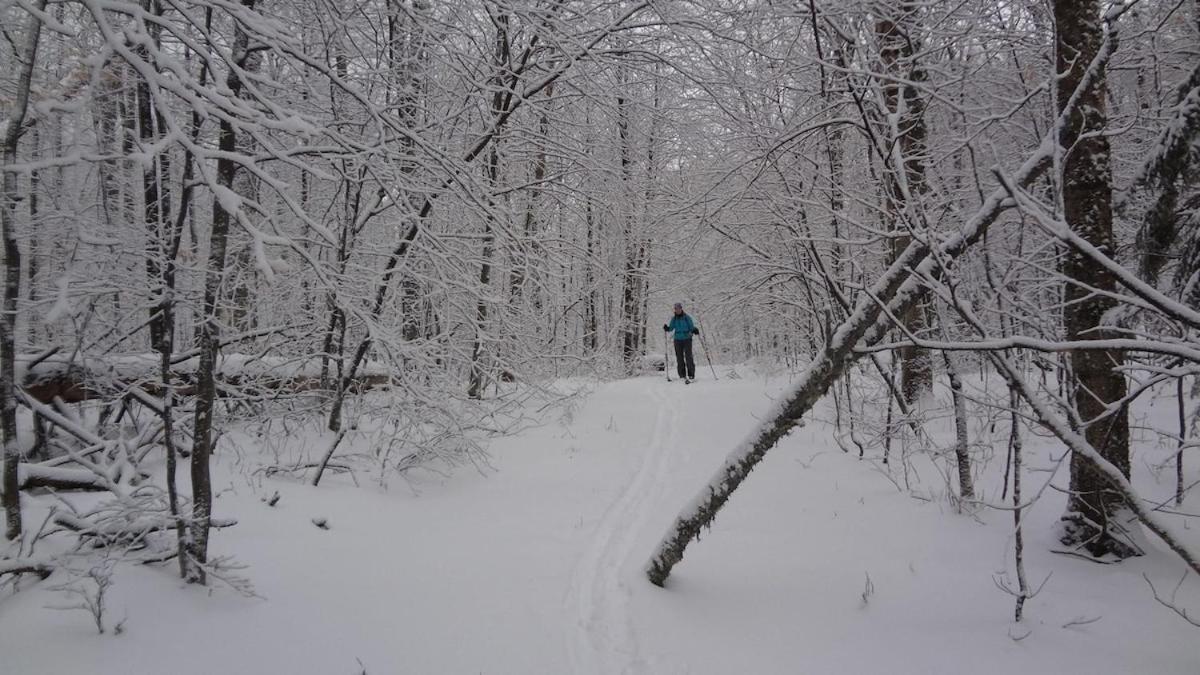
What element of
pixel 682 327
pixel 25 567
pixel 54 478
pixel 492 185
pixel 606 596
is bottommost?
pixel 606 596

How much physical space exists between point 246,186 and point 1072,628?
371 inches

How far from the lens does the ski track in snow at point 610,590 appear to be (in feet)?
11.5

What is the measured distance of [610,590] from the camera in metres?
4.36

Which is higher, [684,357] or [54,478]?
[684,357]

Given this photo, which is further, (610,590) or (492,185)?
(492,185)

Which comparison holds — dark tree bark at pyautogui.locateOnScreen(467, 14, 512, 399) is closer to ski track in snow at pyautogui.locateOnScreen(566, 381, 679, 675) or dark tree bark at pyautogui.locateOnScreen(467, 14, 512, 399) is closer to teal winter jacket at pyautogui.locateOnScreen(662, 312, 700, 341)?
ski track in snow at pyautogui.locateOnScreen(566, 381, 679, 675)

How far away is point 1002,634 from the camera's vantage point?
3633mm

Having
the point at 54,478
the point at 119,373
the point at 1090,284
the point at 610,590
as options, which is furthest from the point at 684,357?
the point at 54,478

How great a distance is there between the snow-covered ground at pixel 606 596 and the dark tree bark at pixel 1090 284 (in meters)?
0.31

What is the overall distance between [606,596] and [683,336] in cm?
1211

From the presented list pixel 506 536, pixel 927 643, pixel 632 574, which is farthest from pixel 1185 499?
pixel 506 536

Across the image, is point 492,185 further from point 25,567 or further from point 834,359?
point 25,567

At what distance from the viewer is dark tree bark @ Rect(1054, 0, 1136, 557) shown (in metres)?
4.33

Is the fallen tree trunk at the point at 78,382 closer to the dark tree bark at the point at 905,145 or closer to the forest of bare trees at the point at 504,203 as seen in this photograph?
the forest of bare trees at the point at 504,203
